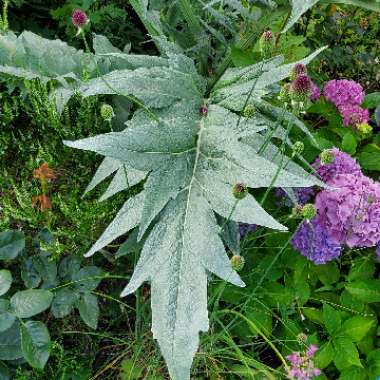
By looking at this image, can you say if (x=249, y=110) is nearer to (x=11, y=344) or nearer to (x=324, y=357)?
(x=324, y=357)

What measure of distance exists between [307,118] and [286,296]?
67 centimetres

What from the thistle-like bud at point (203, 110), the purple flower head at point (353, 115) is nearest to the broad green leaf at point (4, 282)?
the thistle-like bud at point (203, 110)

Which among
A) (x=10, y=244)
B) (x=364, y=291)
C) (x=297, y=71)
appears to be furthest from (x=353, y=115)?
(x=10, y=244)

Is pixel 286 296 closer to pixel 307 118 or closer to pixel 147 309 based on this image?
pixel 147 309

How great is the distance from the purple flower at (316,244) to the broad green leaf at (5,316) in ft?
2.19

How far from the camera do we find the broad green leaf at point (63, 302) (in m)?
1.35

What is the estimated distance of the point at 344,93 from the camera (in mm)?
1645

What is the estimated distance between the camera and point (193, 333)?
1.04 m

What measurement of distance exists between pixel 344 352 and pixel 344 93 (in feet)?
2.32

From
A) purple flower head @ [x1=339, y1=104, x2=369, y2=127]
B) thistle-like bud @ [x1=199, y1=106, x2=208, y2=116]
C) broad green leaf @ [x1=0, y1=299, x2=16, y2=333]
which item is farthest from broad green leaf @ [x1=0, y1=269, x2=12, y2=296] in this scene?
purple flower head @ [x1=339, y1=104, x2=369, y2=127]

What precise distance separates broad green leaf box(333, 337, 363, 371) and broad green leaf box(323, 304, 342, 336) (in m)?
0.03

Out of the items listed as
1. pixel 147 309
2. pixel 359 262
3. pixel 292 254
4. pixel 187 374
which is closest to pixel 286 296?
pixel 292 254

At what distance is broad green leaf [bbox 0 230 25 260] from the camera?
1.32 metres

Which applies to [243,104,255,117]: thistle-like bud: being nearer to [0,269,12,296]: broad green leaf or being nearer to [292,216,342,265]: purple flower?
[292,216,342,265]: purple flower
